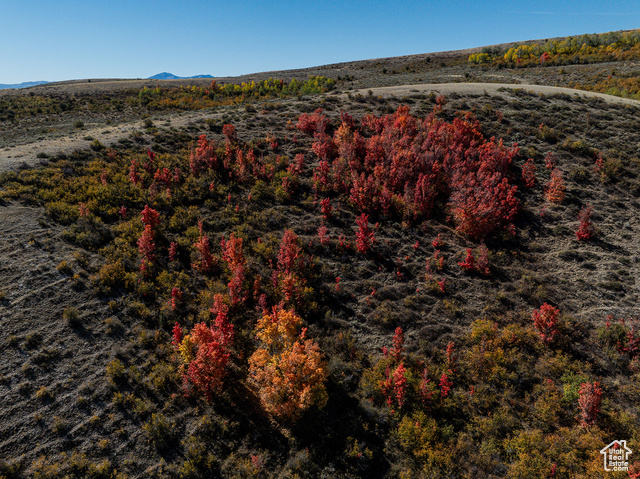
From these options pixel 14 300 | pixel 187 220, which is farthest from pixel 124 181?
pixel 14 300

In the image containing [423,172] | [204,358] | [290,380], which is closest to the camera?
[290,380]

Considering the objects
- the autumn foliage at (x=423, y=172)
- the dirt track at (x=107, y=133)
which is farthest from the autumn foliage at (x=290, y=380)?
the dirt track at (x=107, y=133)

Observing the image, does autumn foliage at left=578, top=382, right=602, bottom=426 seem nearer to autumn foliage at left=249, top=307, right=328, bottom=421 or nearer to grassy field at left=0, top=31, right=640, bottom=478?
grassy field at left=0, top=31, right=640, bottom=478

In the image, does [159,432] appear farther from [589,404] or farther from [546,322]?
[546,322]

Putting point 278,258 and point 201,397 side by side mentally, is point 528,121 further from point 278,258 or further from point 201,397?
point 201,397
